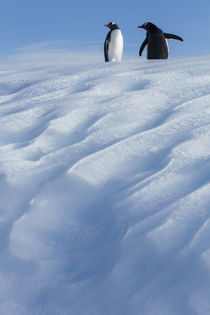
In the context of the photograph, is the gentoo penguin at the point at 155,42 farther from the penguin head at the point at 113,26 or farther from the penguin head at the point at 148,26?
the penguin head at the point at 113,26

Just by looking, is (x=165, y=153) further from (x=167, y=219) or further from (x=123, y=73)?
(x=123, y=73)

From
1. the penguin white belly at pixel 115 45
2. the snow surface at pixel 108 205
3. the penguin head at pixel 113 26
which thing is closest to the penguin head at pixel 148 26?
the penguin white belly at pixel 115 45

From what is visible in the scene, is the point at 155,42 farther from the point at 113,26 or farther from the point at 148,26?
the point at 113,26

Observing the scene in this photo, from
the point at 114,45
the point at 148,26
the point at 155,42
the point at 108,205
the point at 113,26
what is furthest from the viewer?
the point at 113,26

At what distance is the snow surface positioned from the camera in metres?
1.24

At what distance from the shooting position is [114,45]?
661 cm

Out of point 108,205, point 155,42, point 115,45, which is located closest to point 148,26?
point 155,42

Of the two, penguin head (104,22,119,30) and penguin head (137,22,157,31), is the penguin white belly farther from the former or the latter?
penguin head (137,22,157,31)

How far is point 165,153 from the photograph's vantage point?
74.6 inches

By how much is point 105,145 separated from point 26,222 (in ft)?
2.10

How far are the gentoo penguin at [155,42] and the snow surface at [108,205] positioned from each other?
Answer: 292cm

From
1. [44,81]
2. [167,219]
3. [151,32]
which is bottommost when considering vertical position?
[167,219]

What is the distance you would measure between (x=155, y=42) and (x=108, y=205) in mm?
4366

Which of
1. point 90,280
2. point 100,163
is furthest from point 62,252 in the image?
point 100,163
